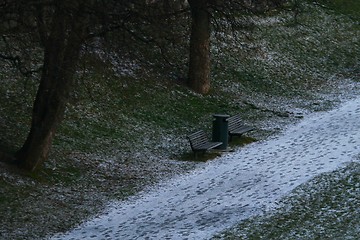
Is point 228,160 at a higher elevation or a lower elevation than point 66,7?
lower

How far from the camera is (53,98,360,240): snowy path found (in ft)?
49.1

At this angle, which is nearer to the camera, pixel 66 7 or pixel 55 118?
pixel 66 7

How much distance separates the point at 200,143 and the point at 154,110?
3.26 meters

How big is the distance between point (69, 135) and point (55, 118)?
2.91 m

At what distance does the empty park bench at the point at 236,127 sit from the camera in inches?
880

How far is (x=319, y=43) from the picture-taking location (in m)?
34.0

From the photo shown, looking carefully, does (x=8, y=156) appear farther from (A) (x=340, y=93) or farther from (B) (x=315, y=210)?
(A) (x=340, y=93)

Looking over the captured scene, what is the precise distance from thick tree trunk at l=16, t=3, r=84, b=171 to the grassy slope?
536 millimetres

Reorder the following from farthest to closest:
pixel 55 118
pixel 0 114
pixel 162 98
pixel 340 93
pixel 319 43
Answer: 1. pixel 319 43
2. pixel 340 93
3. pixel 162 98
4. pixel 0 114
5. pixel 55 118

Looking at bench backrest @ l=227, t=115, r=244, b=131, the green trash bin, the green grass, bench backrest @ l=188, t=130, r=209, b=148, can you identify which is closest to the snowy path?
the green grass

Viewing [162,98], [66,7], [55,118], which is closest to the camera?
[66,7]

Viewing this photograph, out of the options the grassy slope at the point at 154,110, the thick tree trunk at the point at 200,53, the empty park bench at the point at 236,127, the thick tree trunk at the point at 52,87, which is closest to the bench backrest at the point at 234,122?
the empty park bench at the point at 236,127

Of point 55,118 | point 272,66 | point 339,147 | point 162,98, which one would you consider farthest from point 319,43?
point 55,118

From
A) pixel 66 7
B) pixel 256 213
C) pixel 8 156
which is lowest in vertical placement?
pixel 256 213
